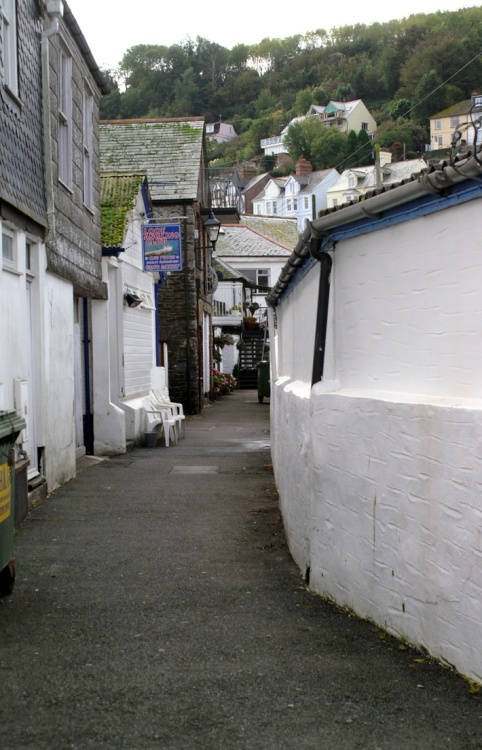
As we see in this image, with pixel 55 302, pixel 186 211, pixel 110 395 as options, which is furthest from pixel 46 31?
pixel 186 211

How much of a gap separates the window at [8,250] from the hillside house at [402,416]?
3.89 meters

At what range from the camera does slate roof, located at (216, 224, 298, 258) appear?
182 ft

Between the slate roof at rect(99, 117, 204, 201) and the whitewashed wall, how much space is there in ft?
62.6

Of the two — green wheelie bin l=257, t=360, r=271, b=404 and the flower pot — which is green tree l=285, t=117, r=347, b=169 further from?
the flower pot

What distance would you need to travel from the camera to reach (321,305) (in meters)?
6.65

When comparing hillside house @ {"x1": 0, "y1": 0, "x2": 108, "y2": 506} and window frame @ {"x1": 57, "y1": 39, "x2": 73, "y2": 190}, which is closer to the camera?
hillside house @ {"x1": 0, "y1": 0, "x2": 108, "y2": 506}

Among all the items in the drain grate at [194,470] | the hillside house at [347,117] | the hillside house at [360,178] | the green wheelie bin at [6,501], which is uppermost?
the hillside house at [347,117]

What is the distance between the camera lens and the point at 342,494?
5914mm

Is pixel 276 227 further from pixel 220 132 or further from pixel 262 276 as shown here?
pixel 220 132

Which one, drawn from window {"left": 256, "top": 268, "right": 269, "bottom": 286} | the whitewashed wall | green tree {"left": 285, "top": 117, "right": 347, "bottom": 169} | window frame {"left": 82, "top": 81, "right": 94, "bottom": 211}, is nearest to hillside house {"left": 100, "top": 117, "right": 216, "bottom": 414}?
window frame {"left": 82, "top": 81, "right": 94, "bottom": 211}

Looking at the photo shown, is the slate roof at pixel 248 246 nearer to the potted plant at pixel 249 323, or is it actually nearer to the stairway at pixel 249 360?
the potted plant at pixel 249 323

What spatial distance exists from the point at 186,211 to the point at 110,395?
1092cm

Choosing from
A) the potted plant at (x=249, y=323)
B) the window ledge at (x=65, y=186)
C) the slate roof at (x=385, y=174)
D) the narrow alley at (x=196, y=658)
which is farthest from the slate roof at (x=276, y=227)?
the narrow alley at (x=196, y=658)

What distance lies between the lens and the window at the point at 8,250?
29.9 ft
